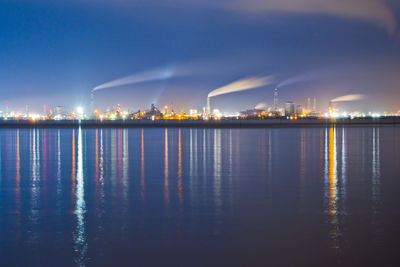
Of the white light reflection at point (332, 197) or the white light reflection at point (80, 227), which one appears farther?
the white light reflection at point (332, 197)

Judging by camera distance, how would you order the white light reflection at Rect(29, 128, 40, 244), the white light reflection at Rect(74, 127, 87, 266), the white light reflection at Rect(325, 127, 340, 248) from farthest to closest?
the white light reflection at Rect(29, 128, 40, 244), the white light reflection at Rect(325, 127, 340, 248), the white light reflection at Rect(74, 127, 87, 266)

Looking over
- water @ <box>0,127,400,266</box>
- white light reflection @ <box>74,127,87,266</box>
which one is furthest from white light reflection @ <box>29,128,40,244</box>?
white light reflection @ <box>74,127,87,266</box>

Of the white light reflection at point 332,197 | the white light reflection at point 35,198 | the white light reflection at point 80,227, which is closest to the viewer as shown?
the white light reflection at point 80,227

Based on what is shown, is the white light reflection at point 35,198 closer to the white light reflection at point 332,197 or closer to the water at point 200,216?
the water at point 200,216

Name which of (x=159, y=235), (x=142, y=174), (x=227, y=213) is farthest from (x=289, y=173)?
(x=159, y=235)

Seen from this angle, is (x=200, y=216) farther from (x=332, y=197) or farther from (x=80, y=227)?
(x=332, y=197)

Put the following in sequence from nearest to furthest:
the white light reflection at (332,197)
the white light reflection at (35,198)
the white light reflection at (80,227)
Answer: the white light reflection at (80,227) < the white light reflection at (332,197) < the white light reflection at (35,198)

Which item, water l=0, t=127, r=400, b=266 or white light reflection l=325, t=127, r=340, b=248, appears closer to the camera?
water l=0, t=127, r=400, b=266

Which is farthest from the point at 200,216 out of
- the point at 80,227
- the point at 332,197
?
the point at 332,197

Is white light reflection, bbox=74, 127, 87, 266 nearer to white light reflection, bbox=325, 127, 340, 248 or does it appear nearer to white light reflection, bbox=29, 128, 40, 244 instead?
white light reflection, bbox=29, 128, 40, 244

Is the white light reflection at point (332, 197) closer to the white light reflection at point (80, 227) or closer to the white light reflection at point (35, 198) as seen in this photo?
the white light reflection at point (80, 227)

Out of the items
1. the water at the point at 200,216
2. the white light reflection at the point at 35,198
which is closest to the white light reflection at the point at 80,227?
the water at the point at 200,216

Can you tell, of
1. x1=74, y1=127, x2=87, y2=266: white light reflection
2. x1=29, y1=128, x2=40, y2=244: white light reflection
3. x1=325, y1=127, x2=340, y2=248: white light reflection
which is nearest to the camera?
x1=74, y1=127, x2=87, y2=266: white light reflection

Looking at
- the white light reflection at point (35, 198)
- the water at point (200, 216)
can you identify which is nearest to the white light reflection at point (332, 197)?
the water at point (200, 216)
